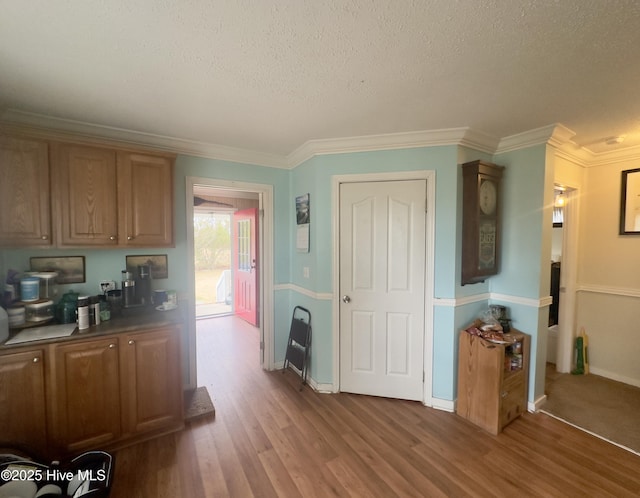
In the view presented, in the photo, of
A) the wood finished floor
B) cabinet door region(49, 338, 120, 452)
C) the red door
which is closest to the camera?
the wood finished floor

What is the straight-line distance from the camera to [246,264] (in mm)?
5070

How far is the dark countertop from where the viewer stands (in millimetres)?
1770

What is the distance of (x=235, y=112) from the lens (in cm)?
202

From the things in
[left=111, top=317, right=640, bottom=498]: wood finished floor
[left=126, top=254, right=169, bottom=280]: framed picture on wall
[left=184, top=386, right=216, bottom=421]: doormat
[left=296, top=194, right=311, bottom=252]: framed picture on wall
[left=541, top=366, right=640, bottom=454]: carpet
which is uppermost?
[left=296, top=194, right=311, bottom=252]: framed picture on wall

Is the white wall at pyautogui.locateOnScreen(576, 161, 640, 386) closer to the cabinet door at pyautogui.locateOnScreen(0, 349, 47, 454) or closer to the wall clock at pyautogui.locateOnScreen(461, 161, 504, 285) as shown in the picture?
the wall clock at pyautogui.locateOnScreen(461, 161, 504, 285)

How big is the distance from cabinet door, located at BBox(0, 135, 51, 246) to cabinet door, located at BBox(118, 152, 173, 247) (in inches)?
17.1

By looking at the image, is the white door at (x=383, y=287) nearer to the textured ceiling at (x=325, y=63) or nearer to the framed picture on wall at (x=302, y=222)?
the framed picture on wall at (x=302, y=222)

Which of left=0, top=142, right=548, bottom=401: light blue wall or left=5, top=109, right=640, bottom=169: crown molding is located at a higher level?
left=5, top=109, right=640, bottom=169: crown molding

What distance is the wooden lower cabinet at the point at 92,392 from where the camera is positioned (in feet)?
5.64

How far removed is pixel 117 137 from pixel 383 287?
8.63 ft

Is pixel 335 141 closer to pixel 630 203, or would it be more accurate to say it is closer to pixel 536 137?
pixel 536 137

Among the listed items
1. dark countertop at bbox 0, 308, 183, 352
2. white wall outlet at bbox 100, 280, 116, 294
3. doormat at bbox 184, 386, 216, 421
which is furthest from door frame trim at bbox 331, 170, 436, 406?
white wall outlet at bbox 100, 280, 116, 294

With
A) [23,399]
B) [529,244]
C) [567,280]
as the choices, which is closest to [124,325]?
[23,399]

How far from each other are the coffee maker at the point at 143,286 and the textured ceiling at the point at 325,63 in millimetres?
1194
